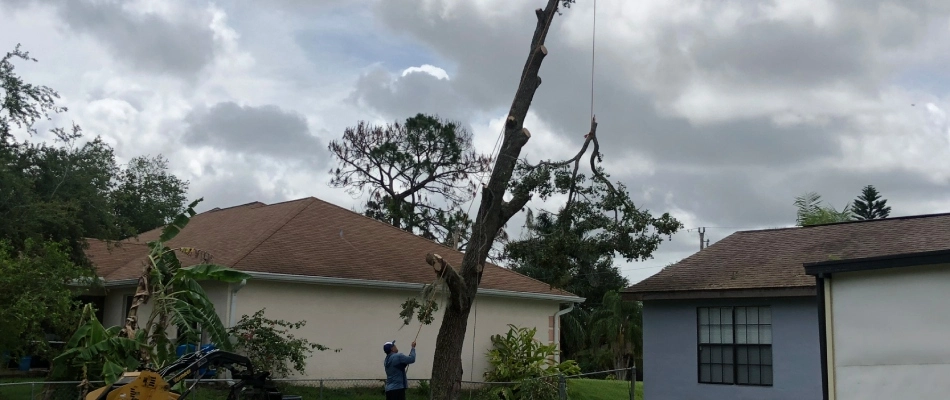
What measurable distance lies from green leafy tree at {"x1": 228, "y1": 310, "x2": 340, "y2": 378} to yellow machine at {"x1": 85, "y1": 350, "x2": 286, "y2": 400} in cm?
429

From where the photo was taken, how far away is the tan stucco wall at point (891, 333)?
10.0 metres

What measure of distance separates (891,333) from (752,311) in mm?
6287

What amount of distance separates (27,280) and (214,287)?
445 cm

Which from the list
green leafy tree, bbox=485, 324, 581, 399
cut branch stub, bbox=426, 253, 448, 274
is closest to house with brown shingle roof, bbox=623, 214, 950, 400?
green leafy tree, bbox=485, 324, 581, 399

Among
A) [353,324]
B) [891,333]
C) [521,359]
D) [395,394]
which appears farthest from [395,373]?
[891,333]

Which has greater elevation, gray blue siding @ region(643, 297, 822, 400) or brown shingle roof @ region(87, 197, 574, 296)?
brown shingle roof @ region(87, 197, 574, 296)

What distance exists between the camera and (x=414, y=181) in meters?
40.7

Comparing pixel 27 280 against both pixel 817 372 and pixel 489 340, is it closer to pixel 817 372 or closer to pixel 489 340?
pixel 489 340

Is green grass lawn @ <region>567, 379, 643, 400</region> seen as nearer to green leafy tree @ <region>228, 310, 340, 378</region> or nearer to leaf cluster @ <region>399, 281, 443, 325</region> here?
leaf cluster @ <region>399, 281, 443, 325</region>

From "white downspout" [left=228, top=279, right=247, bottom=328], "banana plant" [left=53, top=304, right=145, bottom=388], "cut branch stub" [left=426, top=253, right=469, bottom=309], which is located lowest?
"banana plant" [left=53, top=304, right=145, bottom=388]

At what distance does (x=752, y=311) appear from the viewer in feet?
54.8

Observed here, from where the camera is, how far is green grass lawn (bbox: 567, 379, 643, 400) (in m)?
21.3

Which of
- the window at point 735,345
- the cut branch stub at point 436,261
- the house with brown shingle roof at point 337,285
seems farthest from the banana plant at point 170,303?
the window at point 735,345

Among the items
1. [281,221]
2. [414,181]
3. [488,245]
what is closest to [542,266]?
[488,245]
